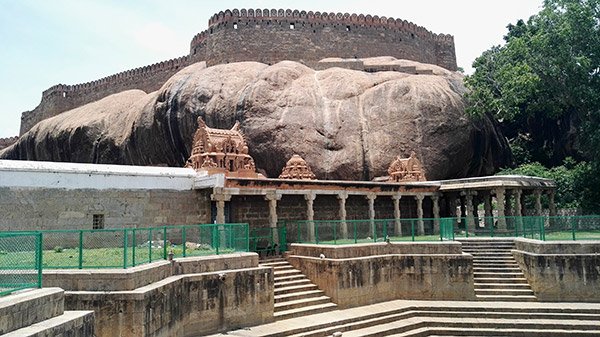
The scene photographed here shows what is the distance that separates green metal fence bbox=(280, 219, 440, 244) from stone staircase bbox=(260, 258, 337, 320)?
1621 mm

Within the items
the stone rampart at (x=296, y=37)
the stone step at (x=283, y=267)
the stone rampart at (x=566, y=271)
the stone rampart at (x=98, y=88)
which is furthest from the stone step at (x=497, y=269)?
the stone rampart at (x=98, y=88)

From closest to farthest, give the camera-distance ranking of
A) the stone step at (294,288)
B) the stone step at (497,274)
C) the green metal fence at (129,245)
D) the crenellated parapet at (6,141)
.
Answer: the green metal fence at (129,245) < the stone step at (294,288) < the stone step at (497,274) < the crenellated parapet at (6,141)

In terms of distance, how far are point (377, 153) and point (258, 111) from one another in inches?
295

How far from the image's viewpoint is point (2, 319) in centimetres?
629

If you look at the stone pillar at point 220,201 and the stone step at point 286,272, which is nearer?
the stone step at point 286,272

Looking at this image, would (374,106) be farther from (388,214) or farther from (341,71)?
(388,214)

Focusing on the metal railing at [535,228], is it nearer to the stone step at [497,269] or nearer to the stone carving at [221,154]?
the stone step at [497,269]

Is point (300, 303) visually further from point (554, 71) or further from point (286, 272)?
point (554, 71)

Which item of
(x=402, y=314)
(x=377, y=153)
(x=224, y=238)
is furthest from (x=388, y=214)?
(x=224, y=238)

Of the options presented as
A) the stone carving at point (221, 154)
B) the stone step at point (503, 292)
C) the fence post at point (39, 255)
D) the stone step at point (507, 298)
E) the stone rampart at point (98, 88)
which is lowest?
the stone step at point (507, 298)

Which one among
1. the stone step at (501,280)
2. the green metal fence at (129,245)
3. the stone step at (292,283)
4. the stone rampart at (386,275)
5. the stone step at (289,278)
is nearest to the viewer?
the green metal fence at (129,245)

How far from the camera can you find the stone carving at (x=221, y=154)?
20.1m

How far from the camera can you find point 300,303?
15742mm

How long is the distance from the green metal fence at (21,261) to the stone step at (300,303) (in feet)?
25.8
